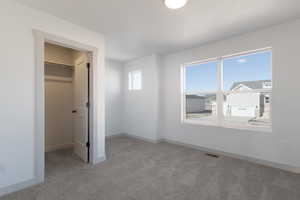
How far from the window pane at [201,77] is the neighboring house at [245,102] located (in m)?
0.27

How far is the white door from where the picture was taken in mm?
3018

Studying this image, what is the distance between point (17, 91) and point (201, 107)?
3.67m

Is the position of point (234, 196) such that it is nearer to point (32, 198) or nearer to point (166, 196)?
point (166, 196)

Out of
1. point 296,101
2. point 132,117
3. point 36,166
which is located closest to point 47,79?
point 36,166

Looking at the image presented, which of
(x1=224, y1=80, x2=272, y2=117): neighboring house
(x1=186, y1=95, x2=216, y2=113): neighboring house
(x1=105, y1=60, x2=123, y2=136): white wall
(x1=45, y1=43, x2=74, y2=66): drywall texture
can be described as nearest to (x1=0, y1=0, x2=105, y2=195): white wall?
(x1=45, y1=43, x2=74, y2=66): drywall texture

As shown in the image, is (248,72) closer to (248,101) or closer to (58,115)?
(248,101)

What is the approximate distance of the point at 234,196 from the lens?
195cm

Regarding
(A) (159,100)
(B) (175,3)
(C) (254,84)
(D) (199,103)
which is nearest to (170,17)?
(B) (175,3)

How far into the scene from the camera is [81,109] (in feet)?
10.5

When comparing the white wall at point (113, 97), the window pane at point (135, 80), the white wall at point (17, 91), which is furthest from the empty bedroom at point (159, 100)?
the white wall at point (113, 97)

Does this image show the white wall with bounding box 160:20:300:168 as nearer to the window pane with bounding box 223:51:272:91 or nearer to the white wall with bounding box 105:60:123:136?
the window pane with bounding box 223:51:272:91

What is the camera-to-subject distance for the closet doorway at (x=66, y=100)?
10.0ft

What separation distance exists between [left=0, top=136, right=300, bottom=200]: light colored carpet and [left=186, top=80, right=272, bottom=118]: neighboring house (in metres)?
1.02

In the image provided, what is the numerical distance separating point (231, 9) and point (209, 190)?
2634 millimetres
